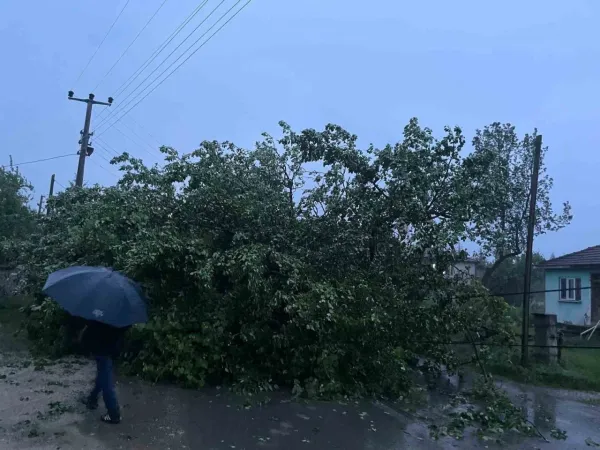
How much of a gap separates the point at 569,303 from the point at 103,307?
22.7 metres

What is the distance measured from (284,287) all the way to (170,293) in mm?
1676

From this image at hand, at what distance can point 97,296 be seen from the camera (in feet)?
18.9

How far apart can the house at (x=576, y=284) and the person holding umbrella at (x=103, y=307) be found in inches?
790

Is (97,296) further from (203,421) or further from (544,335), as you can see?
(544,335)

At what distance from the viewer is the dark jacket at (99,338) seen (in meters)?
5.91

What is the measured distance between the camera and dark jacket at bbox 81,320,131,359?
5906mm

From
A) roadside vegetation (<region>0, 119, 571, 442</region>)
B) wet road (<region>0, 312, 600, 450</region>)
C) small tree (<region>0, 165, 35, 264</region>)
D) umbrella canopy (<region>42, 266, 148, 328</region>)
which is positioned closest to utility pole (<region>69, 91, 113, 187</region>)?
small tree (<region>0, 165, 35, 264</region>)

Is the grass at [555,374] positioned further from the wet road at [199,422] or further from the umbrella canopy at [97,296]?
the umbrella canopy at [97,296]

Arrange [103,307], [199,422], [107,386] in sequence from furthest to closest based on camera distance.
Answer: [199,422]
[107,386]
[103,307]

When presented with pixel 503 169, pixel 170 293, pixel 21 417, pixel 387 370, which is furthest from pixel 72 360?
pixel 503 169

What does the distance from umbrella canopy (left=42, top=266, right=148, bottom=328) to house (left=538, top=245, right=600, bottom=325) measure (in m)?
20.0

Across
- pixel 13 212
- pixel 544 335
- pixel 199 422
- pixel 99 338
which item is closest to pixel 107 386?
pixel 99 338

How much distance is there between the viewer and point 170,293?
27.5 feet

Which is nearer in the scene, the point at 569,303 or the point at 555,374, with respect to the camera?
the point at 555,374
